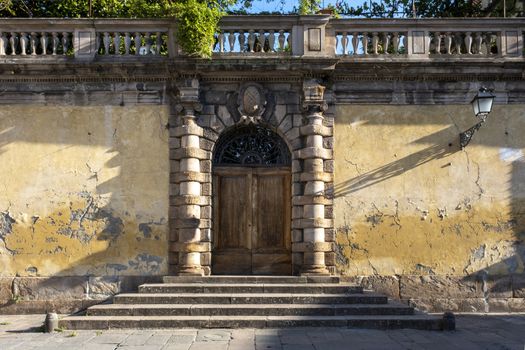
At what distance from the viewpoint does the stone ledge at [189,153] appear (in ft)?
35.1

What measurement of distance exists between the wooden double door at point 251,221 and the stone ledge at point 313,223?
36 centimetres

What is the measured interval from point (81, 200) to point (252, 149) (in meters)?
3.57

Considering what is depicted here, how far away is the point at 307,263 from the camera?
34.6 feet

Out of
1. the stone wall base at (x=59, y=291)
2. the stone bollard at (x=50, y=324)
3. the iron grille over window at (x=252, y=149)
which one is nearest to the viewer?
the stone bollard at (x=50, y=324)

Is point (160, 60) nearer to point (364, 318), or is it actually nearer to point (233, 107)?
point (233, 107)

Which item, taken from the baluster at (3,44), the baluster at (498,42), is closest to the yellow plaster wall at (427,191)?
the baluster at (498,42)

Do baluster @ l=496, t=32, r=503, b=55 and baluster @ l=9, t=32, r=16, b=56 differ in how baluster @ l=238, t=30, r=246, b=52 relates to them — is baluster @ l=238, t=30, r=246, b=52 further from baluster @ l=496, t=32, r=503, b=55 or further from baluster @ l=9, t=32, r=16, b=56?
baluster @ l=496, t=32, r=503, b=55

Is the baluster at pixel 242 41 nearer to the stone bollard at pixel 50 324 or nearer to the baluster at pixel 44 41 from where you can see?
the baluster at pixel 44 41

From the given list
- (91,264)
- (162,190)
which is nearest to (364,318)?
(162,190)

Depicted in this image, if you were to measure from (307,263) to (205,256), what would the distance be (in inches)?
78.9

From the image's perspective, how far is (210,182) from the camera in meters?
10.9

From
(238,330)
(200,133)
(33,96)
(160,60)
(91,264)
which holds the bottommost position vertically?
(238,330)

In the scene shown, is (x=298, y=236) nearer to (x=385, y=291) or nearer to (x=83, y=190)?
(x=385, y=291)

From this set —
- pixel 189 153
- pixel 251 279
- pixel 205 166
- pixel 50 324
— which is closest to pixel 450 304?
pixel 251 279
